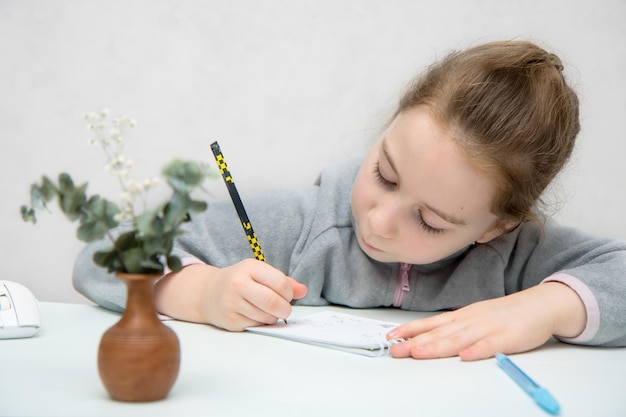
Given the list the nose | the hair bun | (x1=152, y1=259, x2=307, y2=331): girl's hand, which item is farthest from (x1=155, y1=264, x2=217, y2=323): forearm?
the hair bun

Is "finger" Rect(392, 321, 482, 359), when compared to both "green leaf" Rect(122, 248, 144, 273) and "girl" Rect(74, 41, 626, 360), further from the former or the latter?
"green leaf" Rect(122, 248, 144, 273)

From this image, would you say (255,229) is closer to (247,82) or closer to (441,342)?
(247,82)

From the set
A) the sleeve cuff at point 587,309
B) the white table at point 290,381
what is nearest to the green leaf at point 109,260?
the white table at point 290,381

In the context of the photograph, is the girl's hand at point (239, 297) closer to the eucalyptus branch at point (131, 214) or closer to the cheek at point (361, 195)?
the cheek at point (361, 195)

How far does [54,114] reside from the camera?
4.19ft

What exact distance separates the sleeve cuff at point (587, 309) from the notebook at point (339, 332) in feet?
0.75

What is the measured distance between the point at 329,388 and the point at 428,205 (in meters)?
0.37

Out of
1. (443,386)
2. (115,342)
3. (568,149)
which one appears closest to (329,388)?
(443,386)

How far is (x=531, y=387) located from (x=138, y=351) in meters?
0.36

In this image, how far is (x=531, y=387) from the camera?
2.22 ft

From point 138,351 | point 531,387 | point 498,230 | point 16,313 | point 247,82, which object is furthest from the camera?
point 247,82

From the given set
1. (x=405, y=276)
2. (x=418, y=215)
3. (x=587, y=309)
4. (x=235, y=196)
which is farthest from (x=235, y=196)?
(x=587, y=309)

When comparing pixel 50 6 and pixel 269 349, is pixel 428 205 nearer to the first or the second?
pixel 269 349

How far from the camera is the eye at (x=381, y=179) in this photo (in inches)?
39.6
